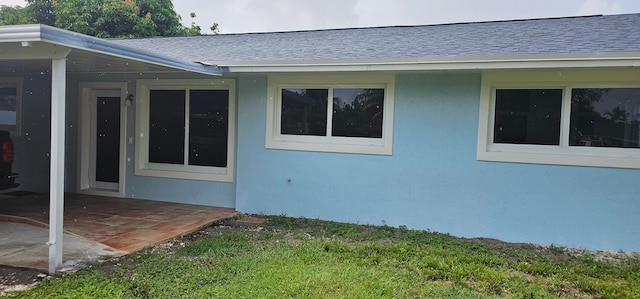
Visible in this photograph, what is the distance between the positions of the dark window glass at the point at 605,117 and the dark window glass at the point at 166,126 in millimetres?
6385

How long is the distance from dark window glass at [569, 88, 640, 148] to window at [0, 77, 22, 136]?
10186 millimetres

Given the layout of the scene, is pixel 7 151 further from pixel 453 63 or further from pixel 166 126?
pixel 453 63

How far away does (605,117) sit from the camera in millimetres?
5469

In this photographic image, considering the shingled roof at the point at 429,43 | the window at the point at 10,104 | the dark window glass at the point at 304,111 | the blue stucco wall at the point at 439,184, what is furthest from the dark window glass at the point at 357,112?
the window at the point at 10,104

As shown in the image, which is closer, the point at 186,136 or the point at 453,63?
the point at 453,63

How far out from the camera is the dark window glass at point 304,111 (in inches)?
266

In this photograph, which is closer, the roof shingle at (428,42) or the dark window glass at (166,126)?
the roof shingle at (428,42)

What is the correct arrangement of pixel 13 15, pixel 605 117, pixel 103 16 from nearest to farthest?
pixel 605 117
pixel 103 16
pixel 13 15

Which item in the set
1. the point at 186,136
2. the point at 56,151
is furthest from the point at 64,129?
the point at 186,136

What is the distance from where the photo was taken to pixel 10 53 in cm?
412

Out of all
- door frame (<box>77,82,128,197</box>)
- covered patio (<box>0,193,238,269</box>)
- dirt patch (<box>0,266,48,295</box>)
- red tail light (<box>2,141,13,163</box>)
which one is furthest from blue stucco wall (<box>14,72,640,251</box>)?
dirt patch (<box>0,266,48,295</box>)

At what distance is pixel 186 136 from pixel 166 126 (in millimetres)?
476

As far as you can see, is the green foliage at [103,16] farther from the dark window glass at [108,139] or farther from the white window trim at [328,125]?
the white window trim at [328,125]

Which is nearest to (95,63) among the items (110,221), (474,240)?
(110,221)
